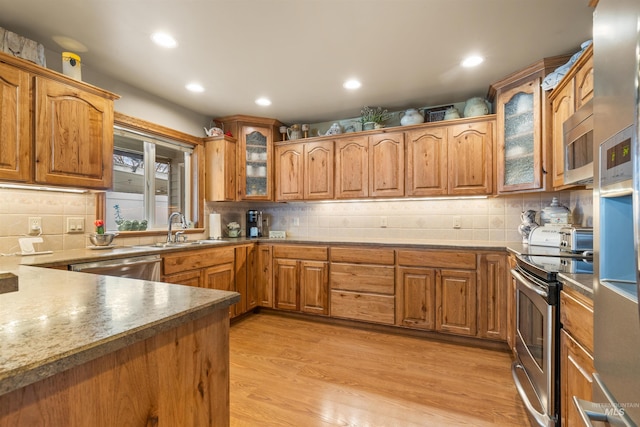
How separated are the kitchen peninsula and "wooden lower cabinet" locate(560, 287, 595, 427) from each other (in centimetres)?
125

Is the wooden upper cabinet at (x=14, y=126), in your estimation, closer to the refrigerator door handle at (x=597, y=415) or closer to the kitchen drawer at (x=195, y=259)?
the kitchen drawer at (x=195, y=259)

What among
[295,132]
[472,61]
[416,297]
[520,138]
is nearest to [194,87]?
[295,132]

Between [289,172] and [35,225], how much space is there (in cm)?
236

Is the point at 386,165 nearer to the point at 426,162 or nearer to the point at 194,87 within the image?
the point at 426,162

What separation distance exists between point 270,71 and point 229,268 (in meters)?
1.96

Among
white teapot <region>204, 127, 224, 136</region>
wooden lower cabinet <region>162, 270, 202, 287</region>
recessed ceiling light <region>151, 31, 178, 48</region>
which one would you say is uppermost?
recessed ceiling light <region>151, 31, 178, 48</region>

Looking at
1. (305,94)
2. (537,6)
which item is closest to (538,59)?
(537,6)

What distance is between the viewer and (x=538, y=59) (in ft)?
7.80

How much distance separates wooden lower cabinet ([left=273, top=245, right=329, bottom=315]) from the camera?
3.21 m

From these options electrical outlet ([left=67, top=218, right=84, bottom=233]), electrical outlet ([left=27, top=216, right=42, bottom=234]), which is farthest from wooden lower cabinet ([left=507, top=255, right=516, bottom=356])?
electrical outlet ([left=27, top=216, right=42, bottom=234])

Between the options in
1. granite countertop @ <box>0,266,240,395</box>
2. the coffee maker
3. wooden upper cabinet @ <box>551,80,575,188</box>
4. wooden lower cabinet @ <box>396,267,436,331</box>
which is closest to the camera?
granite countertop @ <box>0,266,240,395</box>

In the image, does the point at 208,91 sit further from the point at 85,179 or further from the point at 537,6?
the point at 537,6

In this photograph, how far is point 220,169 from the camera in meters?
3.55

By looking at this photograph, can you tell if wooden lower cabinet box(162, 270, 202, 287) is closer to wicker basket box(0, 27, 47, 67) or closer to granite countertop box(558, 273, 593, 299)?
wicker basket box(0, 27, 47, 67)
